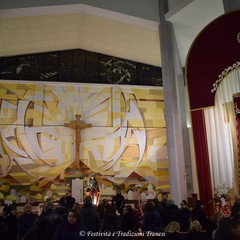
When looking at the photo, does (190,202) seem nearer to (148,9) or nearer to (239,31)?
(239,31)

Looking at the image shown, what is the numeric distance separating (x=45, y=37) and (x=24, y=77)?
2.13m

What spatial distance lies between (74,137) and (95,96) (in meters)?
2.11

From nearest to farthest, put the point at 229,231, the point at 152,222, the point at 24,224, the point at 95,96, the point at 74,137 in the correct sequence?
the point at 229,231 < the point at 24,224 < the point at 152,222 < the point at 74,137 < the point at 95,96

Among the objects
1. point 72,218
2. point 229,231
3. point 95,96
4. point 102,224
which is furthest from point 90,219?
point 95,96

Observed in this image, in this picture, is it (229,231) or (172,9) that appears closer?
(229,231)

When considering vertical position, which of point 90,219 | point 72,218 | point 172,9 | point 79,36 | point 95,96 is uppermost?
point 79,36

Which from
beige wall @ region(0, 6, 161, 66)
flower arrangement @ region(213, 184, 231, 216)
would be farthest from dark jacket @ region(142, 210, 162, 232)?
beige wall @ region(0, 6, 161, 66)

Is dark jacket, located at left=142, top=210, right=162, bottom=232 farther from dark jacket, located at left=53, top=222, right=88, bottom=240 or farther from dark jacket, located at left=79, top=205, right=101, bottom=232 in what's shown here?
dark jacket, located at left=53, top=222, right=88, bottom=240

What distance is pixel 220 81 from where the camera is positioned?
839 cm

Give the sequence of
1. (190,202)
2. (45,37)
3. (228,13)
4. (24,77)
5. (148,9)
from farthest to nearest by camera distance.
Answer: (24,77) → (45,37) → (148,9) → (190,202) → (228,13)

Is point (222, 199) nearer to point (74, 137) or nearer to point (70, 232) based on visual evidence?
point (70, 232)

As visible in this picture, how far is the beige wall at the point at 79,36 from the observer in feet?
38.8

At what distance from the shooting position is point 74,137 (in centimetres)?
1350

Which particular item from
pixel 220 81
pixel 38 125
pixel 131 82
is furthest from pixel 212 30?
pixel 38 125
